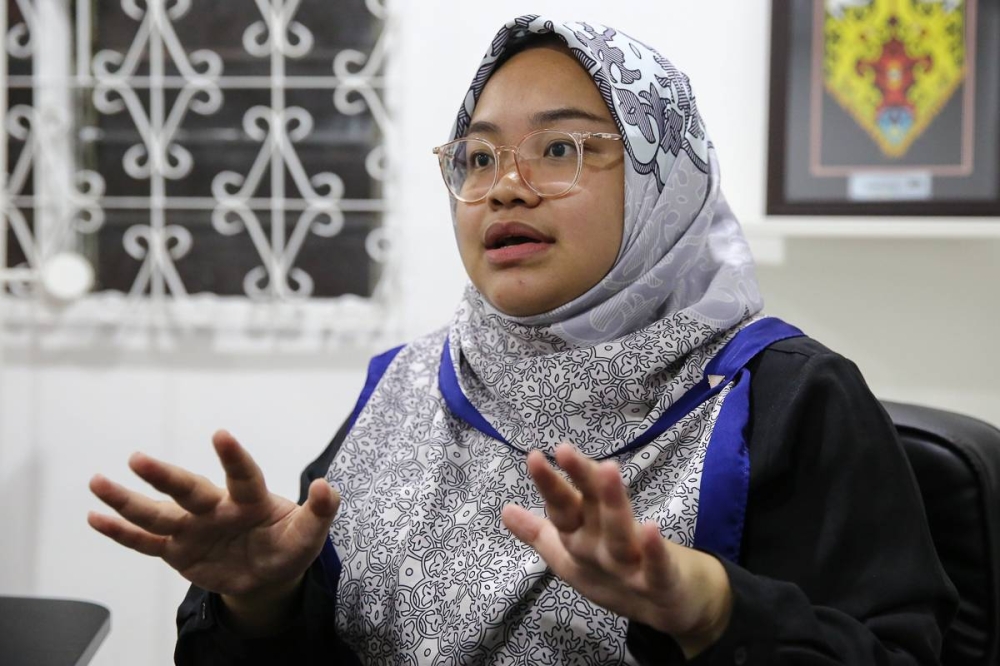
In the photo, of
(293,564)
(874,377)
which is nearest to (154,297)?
(293,564)

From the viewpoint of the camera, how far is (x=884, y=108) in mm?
1702

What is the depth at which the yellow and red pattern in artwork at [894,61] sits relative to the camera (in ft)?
5.53

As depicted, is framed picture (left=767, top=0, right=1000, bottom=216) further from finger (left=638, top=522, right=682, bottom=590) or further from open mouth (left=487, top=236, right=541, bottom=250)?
finger (left=638, top=522, right=682, bottom=590)

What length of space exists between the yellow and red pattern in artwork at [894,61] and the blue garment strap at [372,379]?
40.2 inches

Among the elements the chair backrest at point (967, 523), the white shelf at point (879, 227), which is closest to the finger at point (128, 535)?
the chair backrest at point (967, 523)

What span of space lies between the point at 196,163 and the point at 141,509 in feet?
4.25

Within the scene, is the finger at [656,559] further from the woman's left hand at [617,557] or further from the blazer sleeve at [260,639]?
the blazer sleeve at [260,639]

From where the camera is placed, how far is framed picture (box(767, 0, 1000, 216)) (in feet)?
5.50

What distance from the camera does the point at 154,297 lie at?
1.95 metres

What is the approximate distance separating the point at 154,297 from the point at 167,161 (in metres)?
0.30

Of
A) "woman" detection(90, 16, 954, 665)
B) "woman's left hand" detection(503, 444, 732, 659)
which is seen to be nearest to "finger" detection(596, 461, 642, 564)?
"woman's left hand" detection(503, 444, 732, 659)

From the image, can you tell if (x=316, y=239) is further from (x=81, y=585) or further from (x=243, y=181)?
(x=81, y=585)

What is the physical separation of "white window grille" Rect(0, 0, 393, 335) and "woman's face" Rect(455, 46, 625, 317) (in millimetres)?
859

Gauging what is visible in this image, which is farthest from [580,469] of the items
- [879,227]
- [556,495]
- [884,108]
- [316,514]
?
[884,108]
